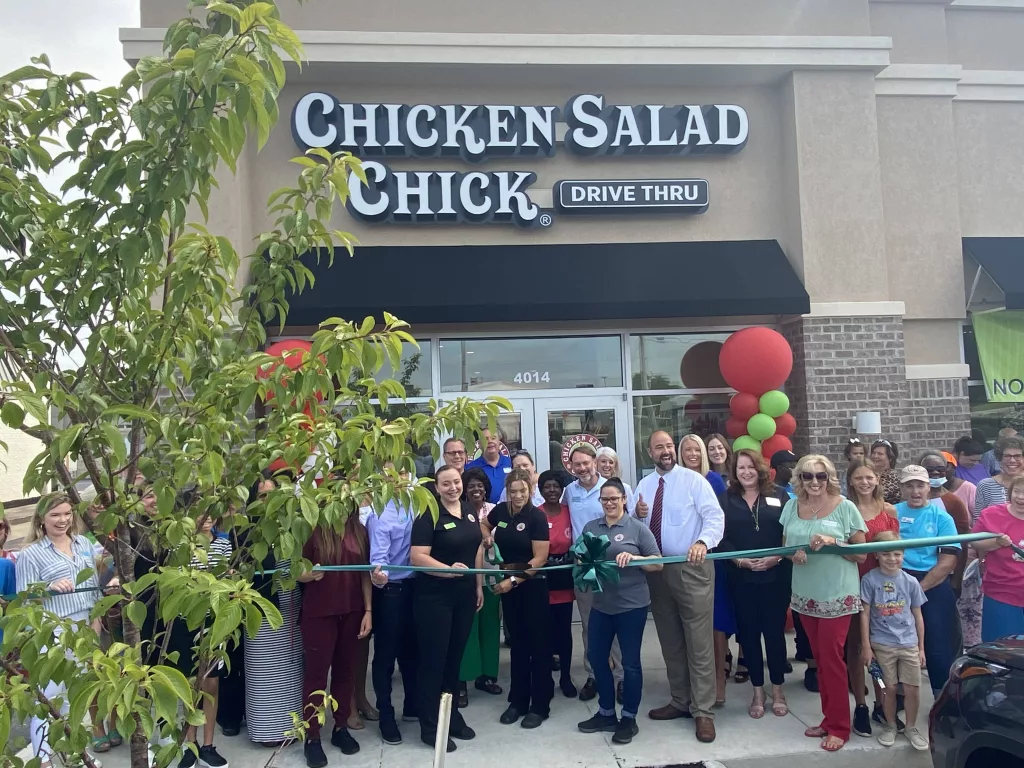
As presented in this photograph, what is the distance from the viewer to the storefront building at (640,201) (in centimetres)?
930

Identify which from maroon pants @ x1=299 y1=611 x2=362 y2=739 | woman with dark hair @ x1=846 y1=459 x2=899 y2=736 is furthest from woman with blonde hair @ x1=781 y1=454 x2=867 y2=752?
maroon pants @ x1=299 y1=611 x2=362 y2=739

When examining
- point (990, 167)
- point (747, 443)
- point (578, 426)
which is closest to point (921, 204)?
point (990, 167)

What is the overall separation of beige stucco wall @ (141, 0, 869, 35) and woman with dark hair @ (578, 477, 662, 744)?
689 cm

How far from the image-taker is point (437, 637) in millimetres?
5398

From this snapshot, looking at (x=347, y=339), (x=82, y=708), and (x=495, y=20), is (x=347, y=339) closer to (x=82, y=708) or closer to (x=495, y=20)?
(x=82, y=708)

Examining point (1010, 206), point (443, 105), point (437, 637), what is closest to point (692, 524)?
point (437, 637)

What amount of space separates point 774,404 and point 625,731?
4.54m

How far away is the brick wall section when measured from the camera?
9.52 m

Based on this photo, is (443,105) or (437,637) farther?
(443,105)

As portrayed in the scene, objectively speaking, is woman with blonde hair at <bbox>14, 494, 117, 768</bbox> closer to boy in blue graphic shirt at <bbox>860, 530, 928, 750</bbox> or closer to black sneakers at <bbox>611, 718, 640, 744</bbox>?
black sneakers at <bbox>611, 718, 640, 744</bbox>

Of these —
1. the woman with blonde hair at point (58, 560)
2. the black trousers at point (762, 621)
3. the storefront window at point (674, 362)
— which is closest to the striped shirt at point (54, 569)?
the woman with blonde hair at point (58, 560)

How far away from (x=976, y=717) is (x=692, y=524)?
92.5 inches

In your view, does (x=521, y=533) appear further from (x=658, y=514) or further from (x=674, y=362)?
(x=674, y=362)

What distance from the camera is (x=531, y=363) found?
9.88 metres
